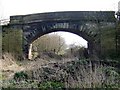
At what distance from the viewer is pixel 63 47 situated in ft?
176

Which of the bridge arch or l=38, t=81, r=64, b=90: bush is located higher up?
the bridge arch

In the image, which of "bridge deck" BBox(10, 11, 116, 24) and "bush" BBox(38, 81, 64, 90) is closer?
"bush" BBox(38, 81, 64, 90)

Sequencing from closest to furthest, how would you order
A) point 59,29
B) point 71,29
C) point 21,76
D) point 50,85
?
point 50,85 → point 21,76 → point 71,29 → point 59,29

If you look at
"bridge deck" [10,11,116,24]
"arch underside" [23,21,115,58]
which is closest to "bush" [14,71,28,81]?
"arch underside" [23,21,115,58]

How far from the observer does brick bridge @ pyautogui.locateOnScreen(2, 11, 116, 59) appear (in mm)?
28078

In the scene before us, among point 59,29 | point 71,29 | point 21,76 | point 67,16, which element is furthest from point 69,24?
point 21,76

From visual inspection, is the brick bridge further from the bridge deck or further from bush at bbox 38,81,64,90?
bush at bbox 38,81,64,90

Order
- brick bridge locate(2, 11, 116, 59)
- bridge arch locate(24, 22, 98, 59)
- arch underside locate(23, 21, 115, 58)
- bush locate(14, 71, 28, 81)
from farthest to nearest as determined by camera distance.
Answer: bridge arch locate(24, 22, 98, 59)
arch underside locate(23, 21, 115, 58)
brick bridge locate(2, 11, 116, 59)
bush locate(14, 71, 28, 81)

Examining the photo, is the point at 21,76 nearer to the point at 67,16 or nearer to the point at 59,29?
the point at 67,16

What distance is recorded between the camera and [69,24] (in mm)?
29562

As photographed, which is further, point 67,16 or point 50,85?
point 67,16

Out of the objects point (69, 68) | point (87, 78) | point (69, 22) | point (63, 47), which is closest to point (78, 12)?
point (69, 22)

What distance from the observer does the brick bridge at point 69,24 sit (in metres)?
28.1

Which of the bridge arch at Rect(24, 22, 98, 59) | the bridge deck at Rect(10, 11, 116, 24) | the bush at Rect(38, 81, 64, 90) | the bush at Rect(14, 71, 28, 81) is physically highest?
the bridge deck at Rect(10, 11, 116, 24)
